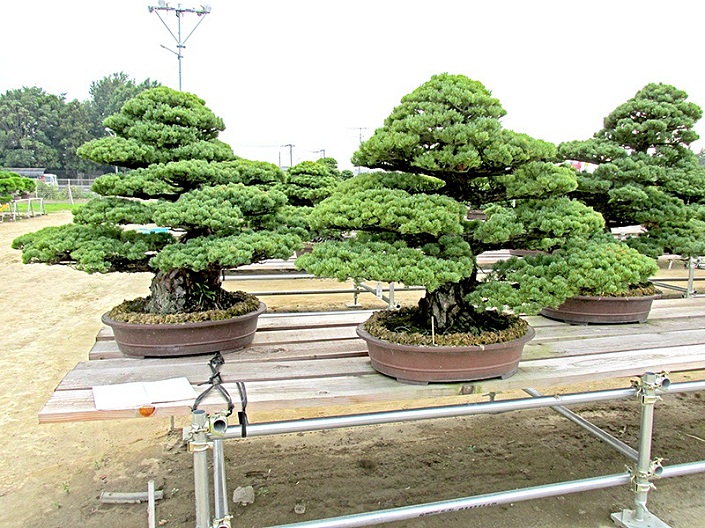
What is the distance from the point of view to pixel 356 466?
268 cm

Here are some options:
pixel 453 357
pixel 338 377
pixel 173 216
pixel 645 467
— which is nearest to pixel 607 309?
pixel 645 467

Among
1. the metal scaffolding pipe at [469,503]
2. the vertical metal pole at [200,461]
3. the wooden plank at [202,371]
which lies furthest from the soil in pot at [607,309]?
the vertical metal pole at [200,461]

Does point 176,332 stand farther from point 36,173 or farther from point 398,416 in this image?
point 36,173

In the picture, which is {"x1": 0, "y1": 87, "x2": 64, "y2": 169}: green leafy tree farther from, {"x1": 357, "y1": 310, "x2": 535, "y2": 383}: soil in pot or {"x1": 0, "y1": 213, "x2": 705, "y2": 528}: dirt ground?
{"x1": 357, "y1": 310, "x2": 535, "y2": 383}: soil in pot

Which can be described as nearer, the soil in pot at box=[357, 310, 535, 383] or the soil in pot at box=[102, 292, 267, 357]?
the soil in pot at box=[357, 310, 535, 383]

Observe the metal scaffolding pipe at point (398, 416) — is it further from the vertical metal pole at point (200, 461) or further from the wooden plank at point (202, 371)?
the wooden plank at point (202, 371)

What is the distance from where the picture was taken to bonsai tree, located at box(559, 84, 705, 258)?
3156mm

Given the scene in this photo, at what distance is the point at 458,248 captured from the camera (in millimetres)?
2033

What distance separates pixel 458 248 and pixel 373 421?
734 mm

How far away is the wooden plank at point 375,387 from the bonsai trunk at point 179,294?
2.28ft

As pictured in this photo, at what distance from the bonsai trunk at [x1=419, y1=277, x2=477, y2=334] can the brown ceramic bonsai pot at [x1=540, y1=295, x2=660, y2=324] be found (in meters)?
1.04

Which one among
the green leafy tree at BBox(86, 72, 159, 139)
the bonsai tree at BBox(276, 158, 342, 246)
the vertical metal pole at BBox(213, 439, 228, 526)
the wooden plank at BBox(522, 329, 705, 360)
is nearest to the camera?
the vertical metal pole at BBox(213, 439, 228, 526)

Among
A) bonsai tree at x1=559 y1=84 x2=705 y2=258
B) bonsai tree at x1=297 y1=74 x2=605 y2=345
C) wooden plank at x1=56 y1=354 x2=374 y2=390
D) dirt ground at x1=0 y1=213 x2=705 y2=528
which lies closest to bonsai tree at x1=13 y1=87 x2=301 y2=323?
wooden plank at x1=56 y1=354 x2=374 y2=390

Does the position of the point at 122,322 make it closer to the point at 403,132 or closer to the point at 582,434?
the point at 403,132
